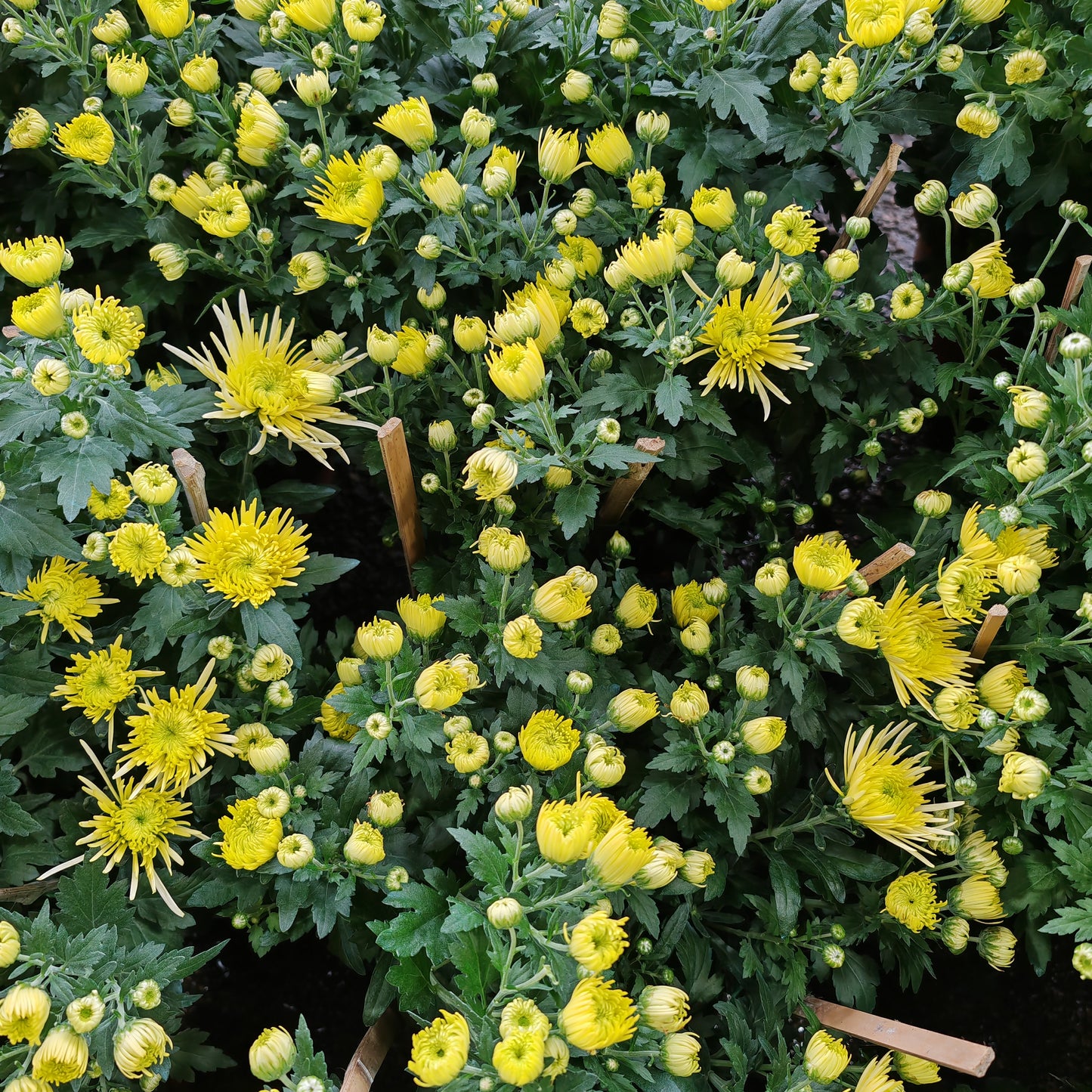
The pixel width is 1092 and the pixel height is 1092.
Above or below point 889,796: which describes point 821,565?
above

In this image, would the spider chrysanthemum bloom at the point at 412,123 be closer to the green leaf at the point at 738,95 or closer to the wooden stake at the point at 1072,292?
the green leaf at the point at 738,95

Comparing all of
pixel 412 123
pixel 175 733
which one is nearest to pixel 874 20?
pixel 412 123

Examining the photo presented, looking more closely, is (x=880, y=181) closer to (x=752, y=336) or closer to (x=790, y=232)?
(x=790, y=232)

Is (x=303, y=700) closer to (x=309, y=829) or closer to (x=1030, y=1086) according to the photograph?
(x=309, y=829)

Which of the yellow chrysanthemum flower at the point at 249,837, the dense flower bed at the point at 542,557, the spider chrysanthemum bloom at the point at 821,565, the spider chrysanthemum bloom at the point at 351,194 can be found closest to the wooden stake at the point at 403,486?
the dense flower bed at the point at 542,557

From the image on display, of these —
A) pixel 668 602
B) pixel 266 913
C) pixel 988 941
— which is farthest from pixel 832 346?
pixel 266 913

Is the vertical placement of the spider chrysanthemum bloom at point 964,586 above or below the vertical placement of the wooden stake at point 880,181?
below

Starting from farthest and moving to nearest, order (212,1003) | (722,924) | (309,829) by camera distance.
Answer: (212,1003), (722,924), (309,829)
